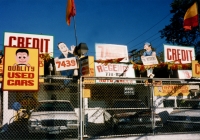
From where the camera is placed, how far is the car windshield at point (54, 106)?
9911mm

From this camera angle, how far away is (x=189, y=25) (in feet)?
38.5

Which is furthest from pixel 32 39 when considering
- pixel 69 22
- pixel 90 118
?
pixel 90 118

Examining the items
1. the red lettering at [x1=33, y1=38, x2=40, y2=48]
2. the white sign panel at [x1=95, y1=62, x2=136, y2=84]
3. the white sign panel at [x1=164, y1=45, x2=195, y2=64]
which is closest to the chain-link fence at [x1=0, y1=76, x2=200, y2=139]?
the white sign panel at [x1=95, y1=62, x2=136, y2=84]

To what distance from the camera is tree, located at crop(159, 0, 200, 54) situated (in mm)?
36438

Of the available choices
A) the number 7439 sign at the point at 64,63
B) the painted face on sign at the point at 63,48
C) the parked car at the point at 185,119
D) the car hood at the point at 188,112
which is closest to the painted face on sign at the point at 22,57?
the number 7439 sign at the point at 64,63

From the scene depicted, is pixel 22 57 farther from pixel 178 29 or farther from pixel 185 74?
pixel 178 29

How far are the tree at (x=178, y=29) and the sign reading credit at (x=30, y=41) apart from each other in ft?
92.6

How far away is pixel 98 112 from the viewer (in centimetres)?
1559

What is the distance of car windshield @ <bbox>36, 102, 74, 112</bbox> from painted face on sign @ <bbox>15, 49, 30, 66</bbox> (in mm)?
3548

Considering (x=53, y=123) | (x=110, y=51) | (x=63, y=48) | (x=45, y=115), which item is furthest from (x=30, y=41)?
(x=53, y=123)

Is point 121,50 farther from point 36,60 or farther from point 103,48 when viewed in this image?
point 36,60

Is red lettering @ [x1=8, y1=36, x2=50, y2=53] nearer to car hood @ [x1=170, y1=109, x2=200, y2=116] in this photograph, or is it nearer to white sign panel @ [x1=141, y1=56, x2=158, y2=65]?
white sign panel @ [x1=141, y1=56, x2=158, y2=65]

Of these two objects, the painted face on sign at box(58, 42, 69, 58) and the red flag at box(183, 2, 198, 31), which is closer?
the red flag at box(183, 2, 198, 31)

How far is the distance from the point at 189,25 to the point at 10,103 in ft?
34.9
